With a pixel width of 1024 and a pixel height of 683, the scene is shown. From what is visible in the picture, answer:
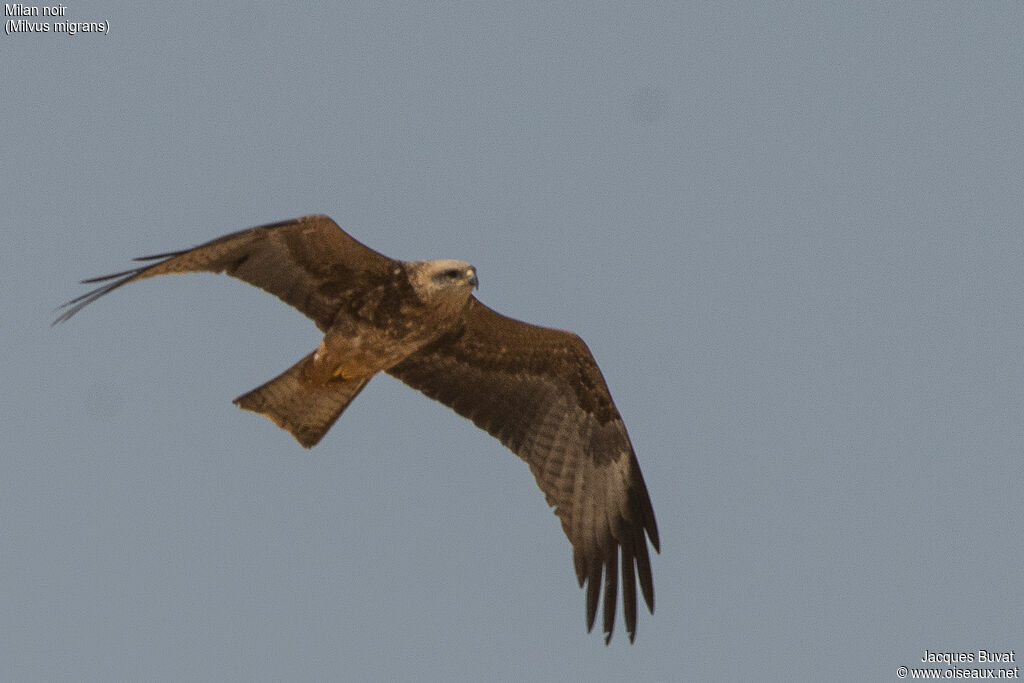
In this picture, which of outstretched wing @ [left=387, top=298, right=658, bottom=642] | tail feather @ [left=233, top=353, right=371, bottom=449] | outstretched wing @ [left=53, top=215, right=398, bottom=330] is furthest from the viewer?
outstretched wing @ [left=387, top=298, right=658, bottom=642]

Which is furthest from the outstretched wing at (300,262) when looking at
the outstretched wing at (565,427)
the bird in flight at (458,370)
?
the outstretched wing at (565,427)

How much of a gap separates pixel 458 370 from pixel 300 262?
182 centimetres

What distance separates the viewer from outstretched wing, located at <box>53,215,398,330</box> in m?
10.6

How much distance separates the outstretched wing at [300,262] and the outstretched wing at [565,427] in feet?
3.54

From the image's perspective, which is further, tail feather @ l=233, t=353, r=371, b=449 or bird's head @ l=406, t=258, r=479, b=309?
tail feather @ l=233, t=353, r=371, b=449

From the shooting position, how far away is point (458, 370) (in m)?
12.2

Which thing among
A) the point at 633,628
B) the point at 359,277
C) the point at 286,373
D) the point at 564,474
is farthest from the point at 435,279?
the point at 633,628

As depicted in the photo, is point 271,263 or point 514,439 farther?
point 514,439

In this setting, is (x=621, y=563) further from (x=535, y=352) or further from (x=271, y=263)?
(x=271, y=263)

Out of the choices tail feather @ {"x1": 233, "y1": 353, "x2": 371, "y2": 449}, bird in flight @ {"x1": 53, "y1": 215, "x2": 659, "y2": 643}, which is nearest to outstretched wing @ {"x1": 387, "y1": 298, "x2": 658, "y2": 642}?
bird in flight @ {"x1": 53, "y1": 215, "x2": 659, "y2": 643}

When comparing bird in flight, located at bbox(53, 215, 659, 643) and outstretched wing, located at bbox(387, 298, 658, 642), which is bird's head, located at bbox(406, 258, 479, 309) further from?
outstretched wing, located at bbox(387, 298, 658, 642)

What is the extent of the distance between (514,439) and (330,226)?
112 inches

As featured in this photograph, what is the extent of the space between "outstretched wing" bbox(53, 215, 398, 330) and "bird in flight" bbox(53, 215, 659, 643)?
1cm

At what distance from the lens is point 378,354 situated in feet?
37.3
